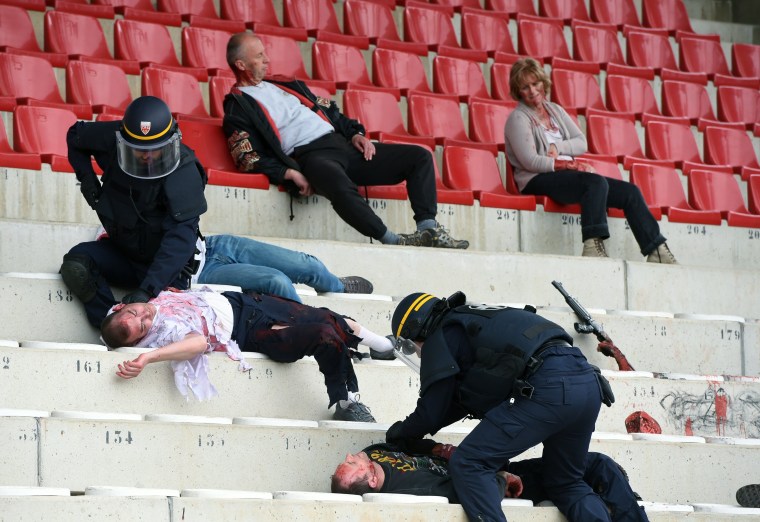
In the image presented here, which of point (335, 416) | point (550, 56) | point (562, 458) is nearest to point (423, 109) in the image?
point (550, 56)

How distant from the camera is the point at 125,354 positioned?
5.71 m

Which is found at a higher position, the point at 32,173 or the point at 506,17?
the point at 506,17

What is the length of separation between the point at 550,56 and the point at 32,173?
14.4 feet

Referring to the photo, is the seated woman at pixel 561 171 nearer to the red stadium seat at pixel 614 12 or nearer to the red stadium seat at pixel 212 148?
the red stadium seat at pixel 212 148

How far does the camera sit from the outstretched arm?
5.59 metres

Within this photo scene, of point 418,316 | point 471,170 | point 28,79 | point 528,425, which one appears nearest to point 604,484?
point 528,425

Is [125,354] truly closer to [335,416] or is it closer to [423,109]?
[335,416]

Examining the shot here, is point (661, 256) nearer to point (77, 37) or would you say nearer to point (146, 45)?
point (146, 45)

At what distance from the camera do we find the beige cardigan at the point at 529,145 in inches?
336

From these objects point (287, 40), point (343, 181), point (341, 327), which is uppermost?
point (287, 40)

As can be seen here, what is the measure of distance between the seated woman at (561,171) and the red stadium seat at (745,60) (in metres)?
3.04

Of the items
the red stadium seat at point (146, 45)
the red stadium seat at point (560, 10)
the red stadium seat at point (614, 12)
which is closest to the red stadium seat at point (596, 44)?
the red stadium seat at point (560, 10)

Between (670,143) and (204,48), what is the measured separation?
10.1 ft

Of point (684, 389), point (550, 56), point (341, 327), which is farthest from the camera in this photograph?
point (550, 56)
